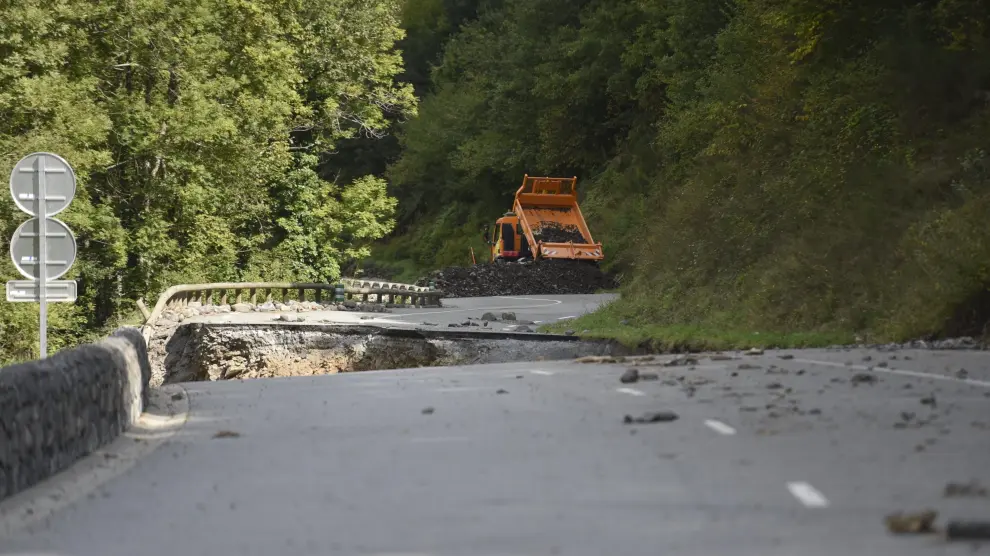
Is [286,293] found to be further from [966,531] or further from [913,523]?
[966,531]

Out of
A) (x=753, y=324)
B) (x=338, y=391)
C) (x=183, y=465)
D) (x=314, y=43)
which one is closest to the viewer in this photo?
(x=183, y=465)

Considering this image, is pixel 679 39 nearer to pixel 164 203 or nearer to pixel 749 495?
pixel 164 203

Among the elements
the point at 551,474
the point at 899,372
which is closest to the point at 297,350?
the point at 899,372

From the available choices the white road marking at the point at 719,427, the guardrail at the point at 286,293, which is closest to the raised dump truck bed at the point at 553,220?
the guardrail at the point at 286,293

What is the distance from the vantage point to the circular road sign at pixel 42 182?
1947cm

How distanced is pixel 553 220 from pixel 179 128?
19740 millimetres

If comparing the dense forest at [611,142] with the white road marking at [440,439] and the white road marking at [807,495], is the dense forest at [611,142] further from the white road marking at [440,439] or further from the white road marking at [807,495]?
the white road marking at [807,495]

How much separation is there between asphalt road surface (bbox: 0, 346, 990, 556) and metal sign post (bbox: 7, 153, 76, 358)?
2.86 m

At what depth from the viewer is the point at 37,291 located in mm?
19844

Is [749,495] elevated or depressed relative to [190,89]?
depressed

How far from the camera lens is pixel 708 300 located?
33906mm

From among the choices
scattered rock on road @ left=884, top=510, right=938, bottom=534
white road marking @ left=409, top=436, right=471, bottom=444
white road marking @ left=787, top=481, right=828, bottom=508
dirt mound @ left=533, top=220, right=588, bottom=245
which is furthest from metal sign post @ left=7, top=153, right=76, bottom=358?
dirt mound @ left=533, top=220, right=588, bottom=245

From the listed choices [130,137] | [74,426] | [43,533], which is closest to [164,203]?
[130,137]

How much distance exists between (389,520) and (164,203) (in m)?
41.1
